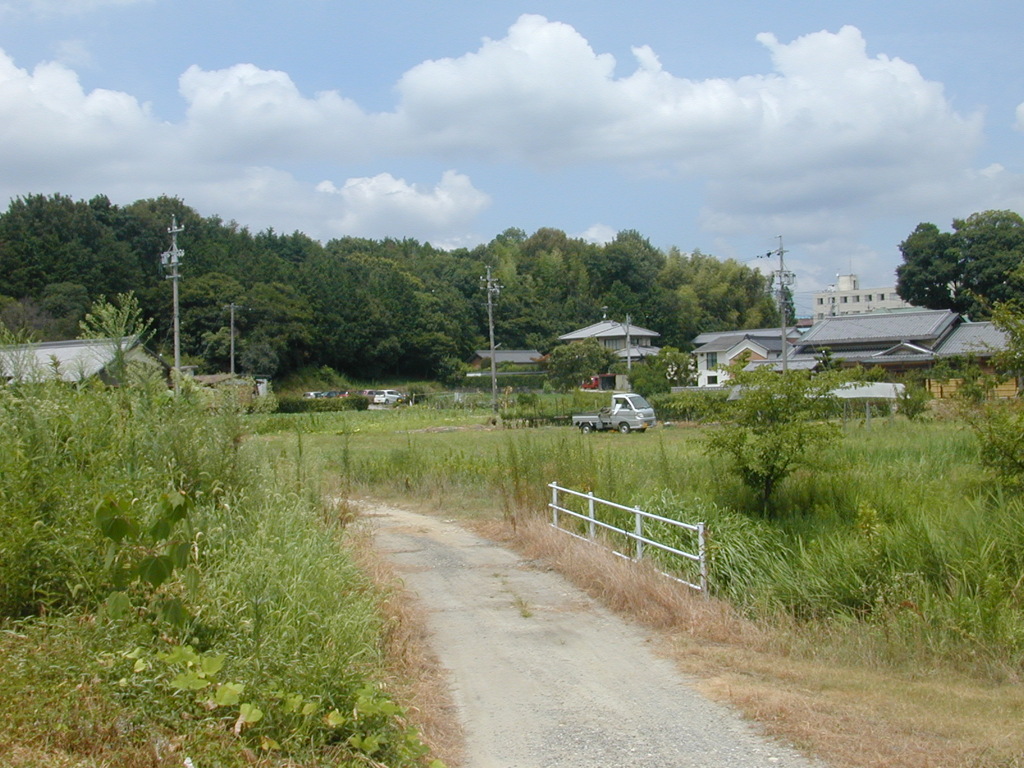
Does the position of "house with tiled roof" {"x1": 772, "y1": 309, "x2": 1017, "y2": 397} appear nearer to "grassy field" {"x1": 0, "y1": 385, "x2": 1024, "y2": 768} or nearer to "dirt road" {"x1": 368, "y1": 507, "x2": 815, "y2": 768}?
"grassy field" {"x1": 0, "y1": 385, "x2": 1024, "y2": 768}

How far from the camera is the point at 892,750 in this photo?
534 centimetres

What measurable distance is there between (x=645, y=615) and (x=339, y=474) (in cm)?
1300

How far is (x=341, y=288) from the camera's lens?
7625cm

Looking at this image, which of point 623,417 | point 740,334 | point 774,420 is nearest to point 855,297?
point 740,334

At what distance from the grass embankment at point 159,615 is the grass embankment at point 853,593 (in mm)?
2884

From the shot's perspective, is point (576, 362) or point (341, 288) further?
point (341, 288)

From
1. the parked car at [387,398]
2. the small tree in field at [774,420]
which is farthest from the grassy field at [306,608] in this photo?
the parked car at [387,398]

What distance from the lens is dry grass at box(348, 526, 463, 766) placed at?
5777 millimetres

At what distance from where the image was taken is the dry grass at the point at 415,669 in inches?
227

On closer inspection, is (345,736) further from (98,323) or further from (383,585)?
(98,323)

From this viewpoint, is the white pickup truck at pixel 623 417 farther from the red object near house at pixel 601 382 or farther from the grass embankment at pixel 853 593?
the red object near house at pixel 601 382

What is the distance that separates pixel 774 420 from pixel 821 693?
247 inches

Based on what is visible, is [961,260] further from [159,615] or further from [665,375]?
[159,615]

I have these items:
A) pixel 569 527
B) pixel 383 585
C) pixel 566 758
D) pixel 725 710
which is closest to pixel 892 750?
pixel 725 710
